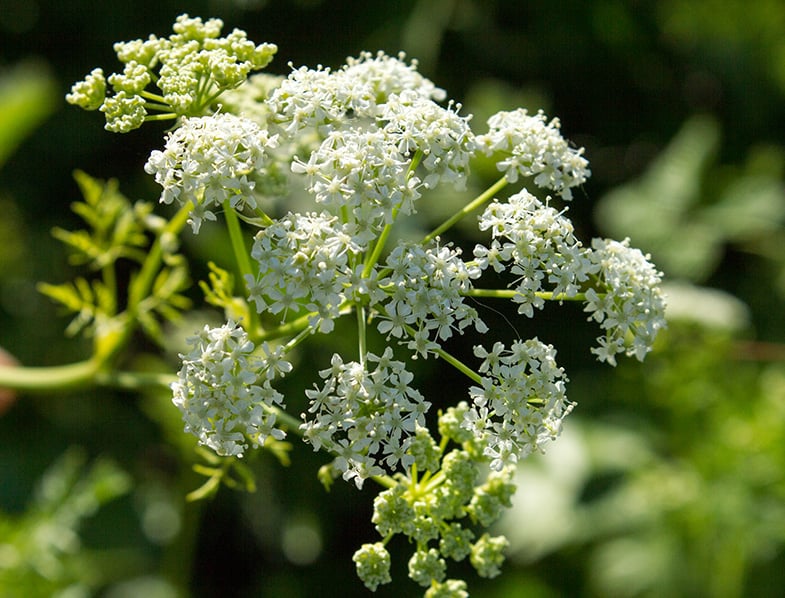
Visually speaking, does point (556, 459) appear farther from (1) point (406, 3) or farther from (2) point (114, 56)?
(2) point (114, 56)

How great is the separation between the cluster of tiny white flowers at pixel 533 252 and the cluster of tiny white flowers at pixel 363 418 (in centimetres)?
37

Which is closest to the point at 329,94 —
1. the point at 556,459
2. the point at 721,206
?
the point at 556,459

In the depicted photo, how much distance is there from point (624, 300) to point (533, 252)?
29 centimetres

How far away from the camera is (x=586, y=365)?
5.95 meters

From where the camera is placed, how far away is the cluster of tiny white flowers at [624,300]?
88.4 inches

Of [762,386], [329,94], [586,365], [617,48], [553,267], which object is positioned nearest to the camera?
[553,267]

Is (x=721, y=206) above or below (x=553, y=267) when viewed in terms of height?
above

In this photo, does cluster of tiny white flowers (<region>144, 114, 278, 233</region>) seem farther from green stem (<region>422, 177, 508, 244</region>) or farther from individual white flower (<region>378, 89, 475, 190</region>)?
green stem (<region>422, 177, 508, 244</region>)

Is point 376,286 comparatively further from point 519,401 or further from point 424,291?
point 519,401

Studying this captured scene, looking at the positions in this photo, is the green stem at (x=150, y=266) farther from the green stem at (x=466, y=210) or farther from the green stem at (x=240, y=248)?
the green stem at (x=466, y=210)

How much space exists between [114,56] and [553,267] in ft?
16.0

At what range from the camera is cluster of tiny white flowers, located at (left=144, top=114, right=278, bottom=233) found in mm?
2092

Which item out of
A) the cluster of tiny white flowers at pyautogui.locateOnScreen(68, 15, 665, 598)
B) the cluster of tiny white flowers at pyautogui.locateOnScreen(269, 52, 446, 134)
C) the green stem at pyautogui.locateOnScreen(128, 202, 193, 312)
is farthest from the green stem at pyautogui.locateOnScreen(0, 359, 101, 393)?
the cluster of tiny white flowers at pyautogui.locateOnScreen(269, 52, 446, 134)

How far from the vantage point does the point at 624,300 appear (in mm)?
2258
